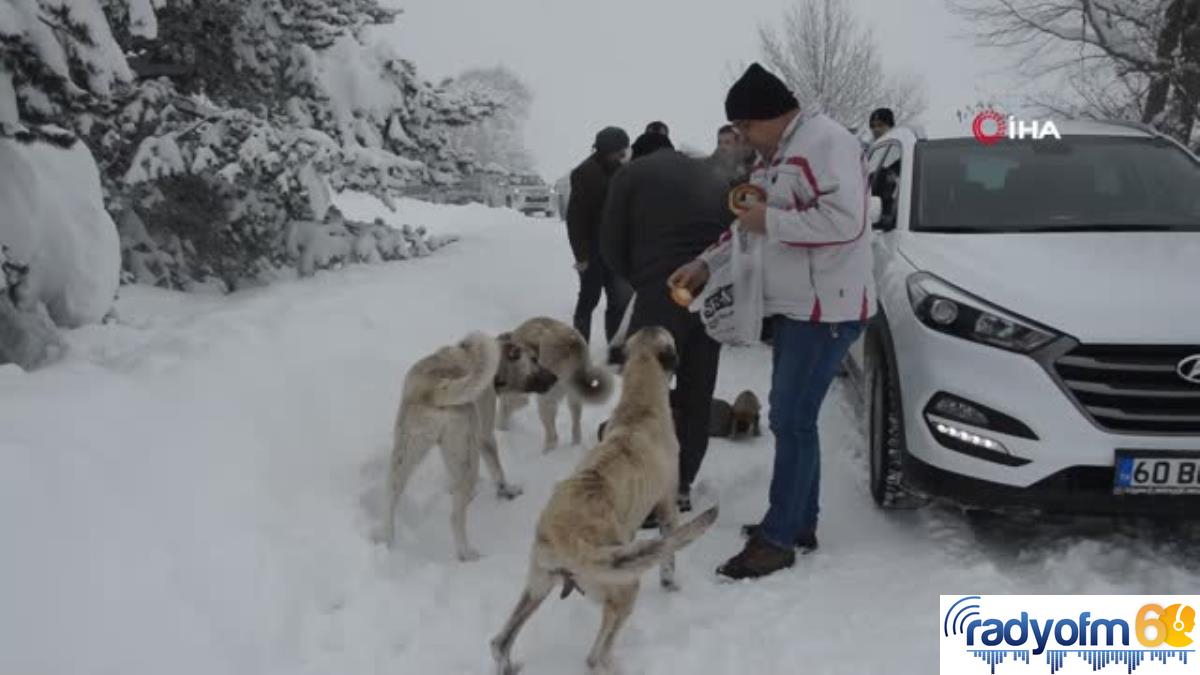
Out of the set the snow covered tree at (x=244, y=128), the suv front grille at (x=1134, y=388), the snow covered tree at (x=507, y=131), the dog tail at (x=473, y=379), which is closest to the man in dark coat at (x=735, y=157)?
the dog tail at (x=473, y=379)

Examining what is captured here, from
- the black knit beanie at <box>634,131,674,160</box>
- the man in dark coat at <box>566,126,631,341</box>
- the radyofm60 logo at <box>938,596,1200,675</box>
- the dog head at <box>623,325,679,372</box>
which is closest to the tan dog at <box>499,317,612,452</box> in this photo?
the dog head at <box>623,325,679,372</box>

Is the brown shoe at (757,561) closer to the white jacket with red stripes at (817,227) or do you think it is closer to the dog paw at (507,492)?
the white jacket with red stripes at (817,227)

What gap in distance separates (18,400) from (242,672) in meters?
1.91

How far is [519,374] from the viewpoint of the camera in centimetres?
513

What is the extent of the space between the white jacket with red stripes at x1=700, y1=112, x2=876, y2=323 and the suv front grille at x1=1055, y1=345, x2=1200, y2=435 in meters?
0.88

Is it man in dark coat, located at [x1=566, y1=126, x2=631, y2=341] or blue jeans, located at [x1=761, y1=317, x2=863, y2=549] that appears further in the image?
man in dark coat, located at [x1=566, y1=126, x2=631, y2=341]

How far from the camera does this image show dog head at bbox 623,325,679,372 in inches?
166

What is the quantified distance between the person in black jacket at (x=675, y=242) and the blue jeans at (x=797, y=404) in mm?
729

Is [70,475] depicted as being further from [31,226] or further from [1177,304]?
[1177,304]

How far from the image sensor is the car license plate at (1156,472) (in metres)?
3.39

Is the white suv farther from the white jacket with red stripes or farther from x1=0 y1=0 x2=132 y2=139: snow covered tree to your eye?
x1=0 y1=0 x2=132 y2=139: snow covered tree

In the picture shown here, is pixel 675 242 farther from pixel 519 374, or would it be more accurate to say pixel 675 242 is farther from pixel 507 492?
pixel 507 492

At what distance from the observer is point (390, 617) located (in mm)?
3637

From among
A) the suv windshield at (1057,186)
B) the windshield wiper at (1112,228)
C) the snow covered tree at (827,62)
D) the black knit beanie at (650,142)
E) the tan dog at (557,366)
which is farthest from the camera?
the snow covered tree at (827,62)
